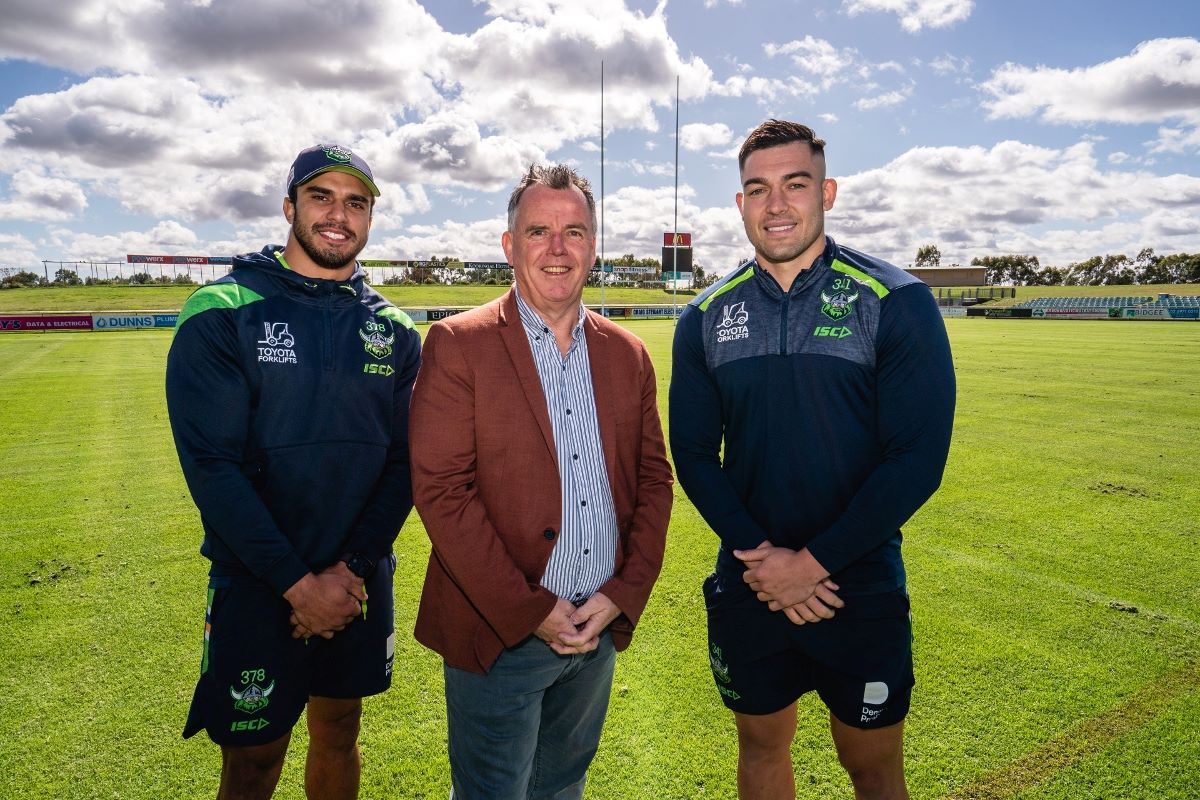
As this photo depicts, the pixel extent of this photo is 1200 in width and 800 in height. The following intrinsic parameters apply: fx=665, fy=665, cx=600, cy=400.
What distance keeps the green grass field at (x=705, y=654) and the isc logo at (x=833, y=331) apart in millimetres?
1822

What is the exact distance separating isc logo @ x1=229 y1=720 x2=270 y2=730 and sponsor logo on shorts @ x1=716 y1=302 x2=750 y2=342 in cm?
200

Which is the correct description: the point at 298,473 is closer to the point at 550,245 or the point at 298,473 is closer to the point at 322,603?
the point at 322,603

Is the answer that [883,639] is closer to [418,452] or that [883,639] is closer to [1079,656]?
[418,452]

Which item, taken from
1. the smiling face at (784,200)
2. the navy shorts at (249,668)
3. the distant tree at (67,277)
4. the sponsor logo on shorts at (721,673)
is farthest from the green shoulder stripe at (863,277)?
the distant tree at (67,277)

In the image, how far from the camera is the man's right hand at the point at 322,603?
7.18 feet

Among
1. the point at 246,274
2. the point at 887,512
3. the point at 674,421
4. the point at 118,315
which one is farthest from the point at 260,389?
the point at 118,315

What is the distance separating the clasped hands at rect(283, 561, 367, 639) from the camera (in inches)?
86.1

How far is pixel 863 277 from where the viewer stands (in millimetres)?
2281

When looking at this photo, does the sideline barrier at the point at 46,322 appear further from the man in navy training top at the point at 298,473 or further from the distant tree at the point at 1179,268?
the distant tree at the point at 1179,268

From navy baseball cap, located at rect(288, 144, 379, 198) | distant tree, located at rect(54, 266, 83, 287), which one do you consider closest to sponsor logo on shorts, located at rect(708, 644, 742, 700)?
navy baseball cap, located at rect(288, 144, 379, 198)

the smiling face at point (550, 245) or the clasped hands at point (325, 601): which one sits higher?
the smiling face at point (550, 245)

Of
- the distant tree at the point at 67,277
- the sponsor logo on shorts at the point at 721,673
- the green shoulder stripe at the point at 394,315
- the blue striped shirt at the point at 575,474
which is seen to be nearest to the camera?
the blue striped shirt at the point at 575,474

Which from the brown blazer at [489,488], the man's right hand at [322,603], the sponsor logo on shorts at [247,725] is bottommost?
the sponsor logo on shorts at [247,725]

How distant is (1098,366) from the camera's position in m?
16.1
